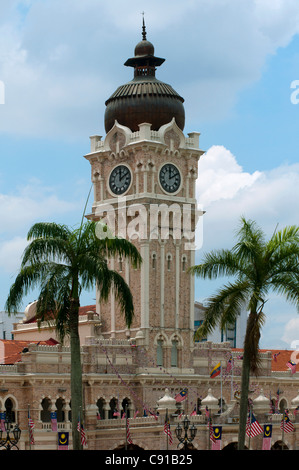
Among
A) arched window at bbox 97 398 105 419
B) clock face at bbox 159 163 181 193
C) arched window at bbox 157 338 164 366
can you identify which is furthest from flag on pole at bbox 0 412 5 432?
clock face at bbox 159 163 181 193

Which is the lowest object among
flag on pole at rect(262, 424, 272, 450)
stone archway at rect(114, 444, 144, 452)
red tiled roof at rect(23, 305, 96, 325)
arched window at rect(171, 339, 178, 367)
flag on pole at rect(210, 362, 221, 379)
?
stone archway at rect(114, 444, 144, 452)

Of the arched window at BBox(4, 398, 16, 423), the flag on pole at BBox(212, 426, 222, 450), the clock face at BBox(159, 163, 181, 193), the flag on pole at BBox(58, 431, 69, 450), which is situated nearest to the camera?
the flag on pole at BBox(58, 431, 69, 450)

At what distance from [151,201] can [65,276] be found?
102ft

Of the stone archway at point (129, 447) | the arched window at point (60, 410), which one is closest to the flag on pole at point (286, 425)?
the stone archway at point (129, 447)

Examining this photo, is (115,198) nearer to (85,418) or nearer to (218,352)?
(218,352)

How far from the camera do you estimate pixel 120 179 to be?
87.3 metres

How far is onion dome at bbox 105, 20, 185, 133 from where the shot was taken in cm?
8656

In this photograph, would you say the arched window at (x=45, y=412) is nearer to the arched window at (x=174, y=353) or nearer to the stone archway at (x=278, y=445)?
the arched window at (x=174, y=353)

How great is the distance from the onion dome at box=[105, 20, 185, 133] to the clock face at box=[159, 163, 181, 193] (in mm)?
3145

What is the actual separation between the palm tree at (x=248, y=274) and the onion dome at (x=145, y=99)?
34469 millimetres

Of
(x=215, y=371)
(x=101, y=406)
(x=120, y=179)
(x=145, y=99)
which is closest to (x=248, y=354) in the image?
(x=101, y=406)

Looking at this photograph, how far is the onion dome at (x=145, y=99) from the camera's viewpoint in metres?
86.6

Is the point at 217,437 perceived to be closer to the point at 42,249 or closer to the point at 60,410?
the point at 60,410

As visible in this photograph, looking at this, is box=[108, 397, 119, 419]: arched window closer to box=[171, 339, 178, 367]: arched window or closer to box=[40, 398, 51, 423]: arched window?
box=[40, 398, 51, 423]: arched window
